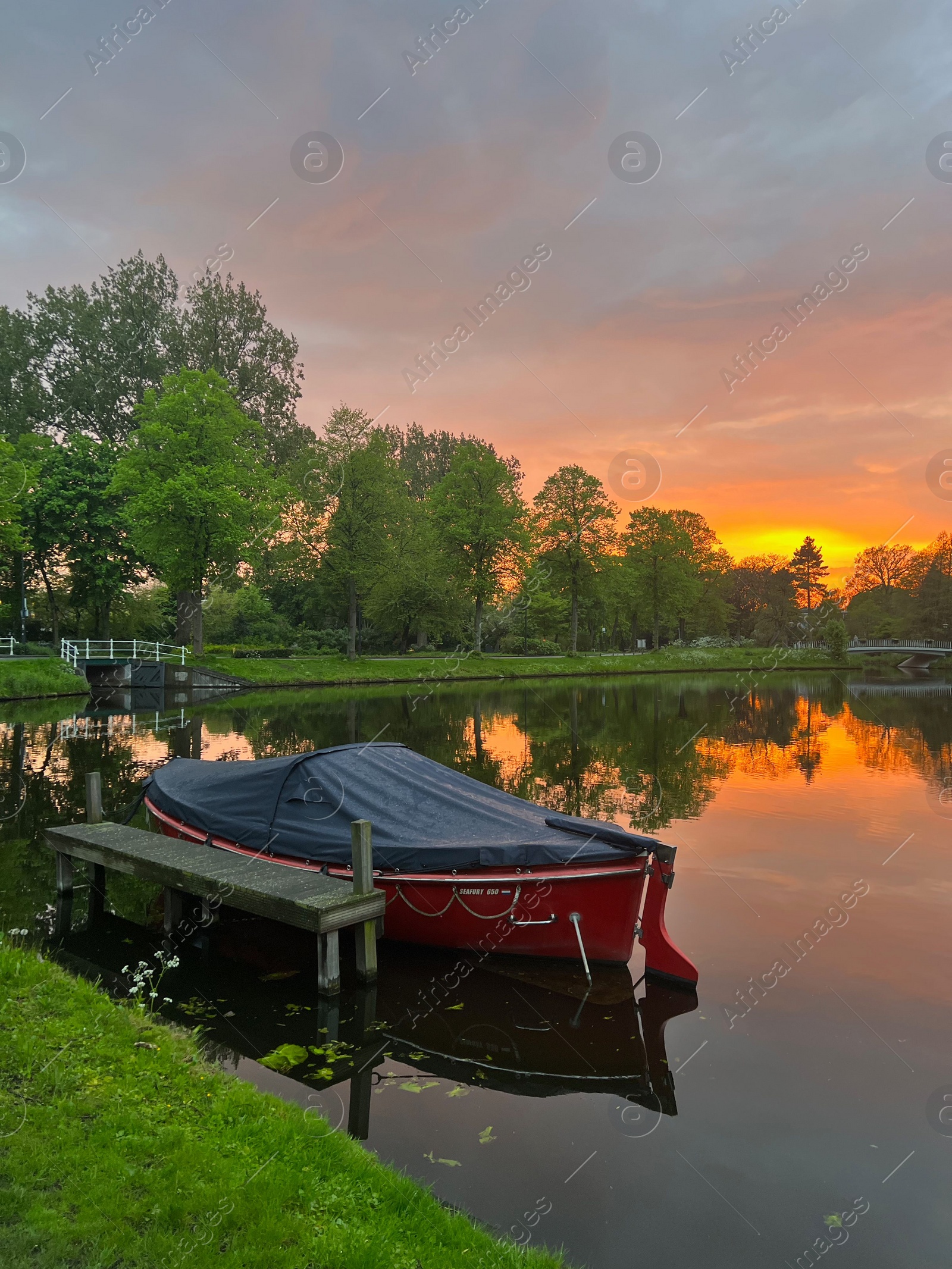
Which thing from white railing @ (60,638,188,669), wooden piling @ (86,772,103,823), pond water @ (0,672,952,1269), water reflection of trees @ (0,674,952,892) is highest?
white railing @ (60,638,188,669)

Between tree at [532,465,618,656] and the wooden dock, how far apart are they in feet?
182

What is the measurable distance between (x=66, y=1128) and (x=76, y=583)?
50.7 m

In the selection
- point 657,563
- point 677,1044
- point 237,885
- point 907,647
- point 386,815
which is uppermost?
point 657,563

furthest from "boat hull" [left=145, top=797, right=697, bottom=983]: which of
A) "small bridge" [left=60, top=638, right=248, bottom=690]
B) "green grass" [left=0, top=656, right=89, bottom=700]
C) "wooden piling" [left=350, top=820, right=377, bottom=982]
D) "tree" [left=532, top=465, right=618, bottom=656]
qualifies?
"tree" [left=532, top=465, right=618, bottom=656]

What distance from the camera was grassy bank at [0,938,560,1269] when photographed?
3902 millimetres

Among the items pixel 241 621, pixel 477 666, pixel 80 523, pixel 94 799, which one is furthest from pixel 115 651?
pixel 94 799

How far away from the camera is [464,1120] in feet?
19.6

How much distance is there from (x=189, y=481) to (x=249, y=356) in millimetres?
17200

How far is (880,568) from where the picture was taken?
350 ft

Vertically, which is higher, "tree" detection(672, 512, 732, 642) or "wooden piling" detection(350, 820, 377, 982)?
"tree" detection(672, 512, 732, 642)

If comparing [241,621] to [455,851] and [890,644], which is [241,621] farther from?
[890,644]

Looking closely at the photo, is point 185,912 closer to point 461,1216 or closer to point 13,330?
point 461,1216

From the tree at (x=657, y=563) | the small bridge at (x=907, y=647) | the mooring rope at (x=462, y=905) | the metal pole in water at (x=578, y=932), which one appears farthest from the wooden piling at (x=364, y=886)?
the small bridge at (x=907, y=647)

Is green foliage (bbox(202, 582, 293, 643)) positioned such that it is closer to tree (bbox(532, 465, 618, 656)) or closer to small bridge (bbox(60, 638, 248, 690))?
small bridge (bbox(60, 638, 248, 690))
